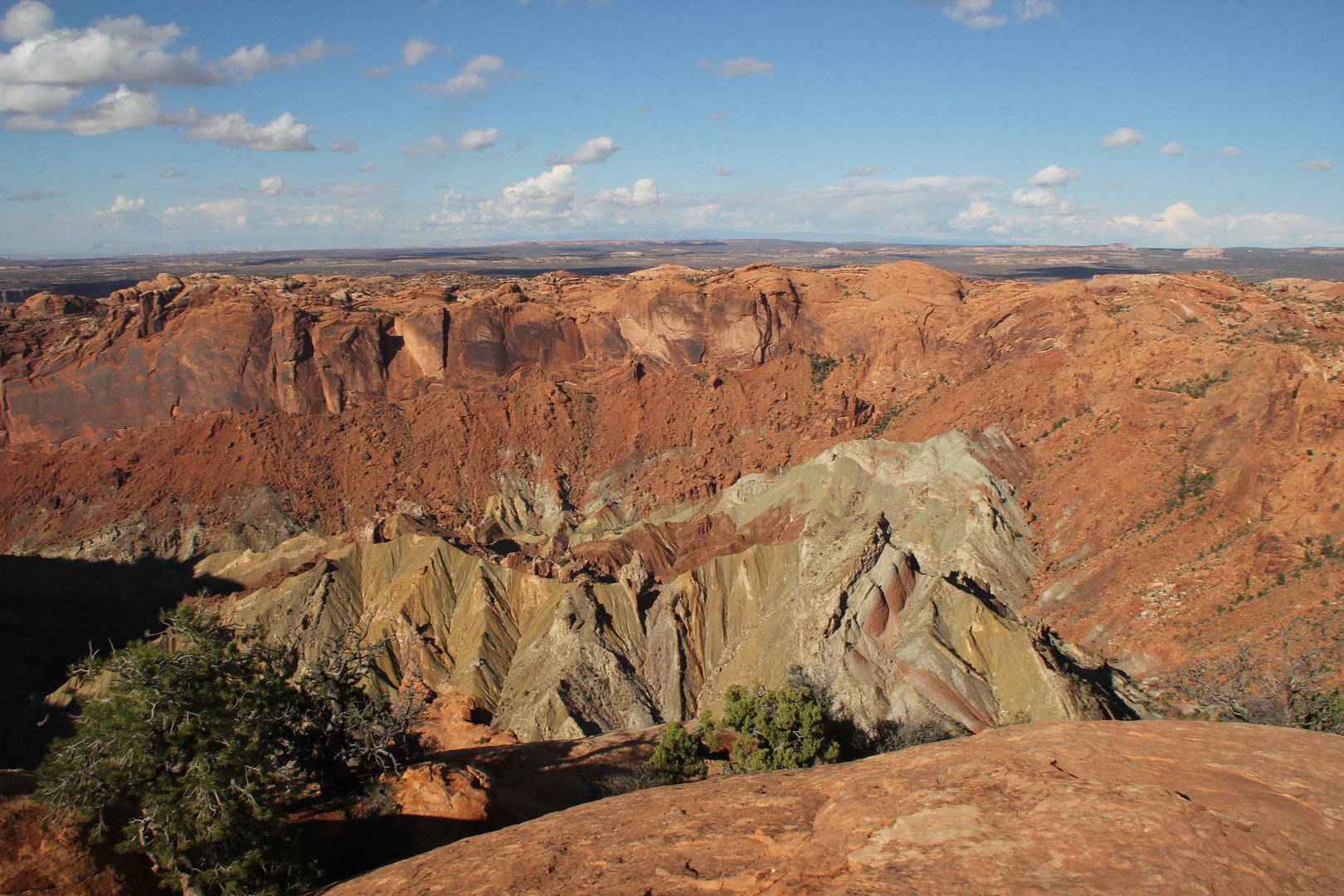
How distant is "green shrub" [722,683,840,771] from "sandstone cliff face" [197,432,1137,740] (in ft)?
20.9

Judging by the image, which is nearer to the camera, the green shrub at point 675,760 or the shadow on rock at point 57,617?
the green shrub at point 675,760

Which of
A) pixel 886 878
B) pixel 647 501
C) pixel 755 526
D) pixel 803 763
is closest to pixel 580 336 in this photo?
pixel 647 501

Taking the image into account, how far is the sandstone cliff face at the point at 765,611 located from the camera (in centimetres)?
2952

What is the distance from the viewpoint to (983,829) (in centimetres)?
1098

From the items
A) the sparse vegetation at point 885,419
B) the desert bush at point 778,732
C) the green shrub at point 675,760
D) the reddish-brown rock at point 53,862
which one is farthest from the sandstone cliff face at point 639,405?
the reddish-brown rock at point 53,862

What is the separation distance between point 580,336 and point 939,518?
3537cm

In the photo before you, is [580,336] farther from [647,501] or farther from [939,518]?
[939,518]

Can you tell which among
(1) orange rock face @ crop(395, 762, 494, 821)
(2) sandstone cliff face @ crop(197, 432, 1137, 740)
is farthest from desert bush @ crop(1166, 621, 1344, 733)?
(1) orange rock face @ crop(395, 762, 494, 821)

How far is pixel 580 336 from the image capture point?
63.7m

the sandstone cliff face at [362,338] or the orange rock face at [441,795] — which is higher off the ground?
the sandstone cliff face at [362,338]

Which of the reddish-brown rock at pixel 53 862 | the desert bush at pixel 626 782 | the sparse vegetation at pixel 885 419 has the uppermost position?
the sparse vegetation at pixel 885 419

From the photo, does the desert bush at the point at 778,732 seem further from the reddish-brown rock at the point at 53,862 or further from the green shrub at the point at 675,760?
the reddish-brown rock at the point at 53,862

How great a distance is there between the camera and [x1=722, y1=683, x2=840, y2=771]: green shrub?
2019 cm

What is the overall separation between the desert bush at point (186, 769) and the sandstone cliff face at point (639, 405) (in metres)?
24.4
